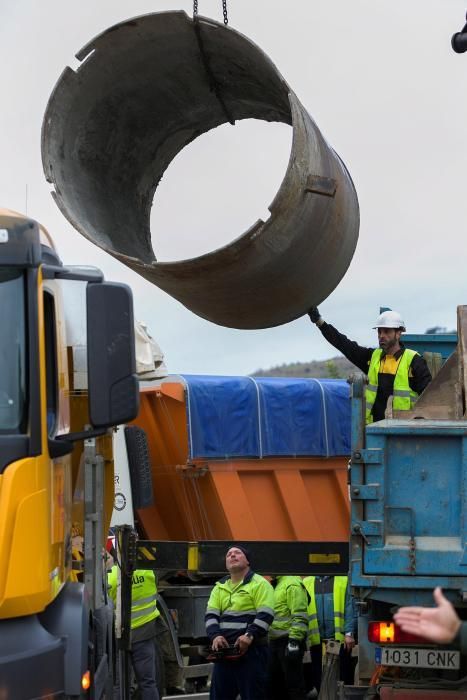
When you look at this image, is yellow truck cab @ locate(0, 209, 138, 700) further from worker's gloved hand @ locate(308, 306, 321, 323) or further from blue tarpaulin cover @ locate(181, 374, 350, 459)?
blue tarpaulin cover @ locate(181, 374, 350, 459)

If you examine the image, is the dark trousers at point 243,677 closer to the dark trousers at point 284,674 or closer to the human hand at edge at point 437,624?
the dark trousers at point 284,674

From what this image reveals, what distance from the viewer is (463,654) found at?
22.4 feet

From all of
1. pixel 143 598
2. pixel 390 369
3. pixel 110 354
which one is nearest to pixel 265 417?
pixel 143 598

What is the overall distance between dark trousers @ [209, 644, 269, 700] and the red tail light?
2938 millimetres

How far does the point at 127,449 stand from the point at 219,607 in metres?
1.84

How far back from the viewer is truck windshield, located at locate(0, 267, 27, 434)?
527cm

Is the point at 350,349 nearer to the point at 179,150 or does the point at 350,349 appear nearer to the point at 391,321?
the point at 391,321

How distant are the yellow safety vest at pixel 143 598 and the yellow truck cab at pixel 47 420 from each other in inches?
178

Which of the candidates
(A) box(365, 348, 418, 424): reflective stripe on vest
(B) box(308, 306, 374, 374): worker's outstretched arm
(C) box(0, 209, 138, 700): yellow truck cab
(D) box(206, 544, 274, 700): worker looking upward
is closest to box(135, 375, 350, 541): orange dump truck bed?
(D) box(206, 544, 274, 700): worker looking upward

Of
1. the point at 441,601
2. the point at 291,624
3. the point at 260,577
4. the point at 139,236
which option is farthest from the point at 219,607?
the point at 441,601

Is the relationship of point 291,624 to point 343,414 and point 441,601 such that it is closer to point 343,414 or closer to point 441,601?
point 343,414

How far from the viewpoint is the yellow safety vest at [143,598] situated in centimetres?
1058

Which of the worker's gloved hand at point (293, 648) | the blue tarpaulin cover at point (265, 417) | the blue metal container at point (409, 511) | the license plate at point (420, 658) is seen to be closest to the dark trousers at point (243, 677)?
the worker's gloved hand at point (293, 648)

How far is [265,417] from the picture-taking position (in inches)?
504
